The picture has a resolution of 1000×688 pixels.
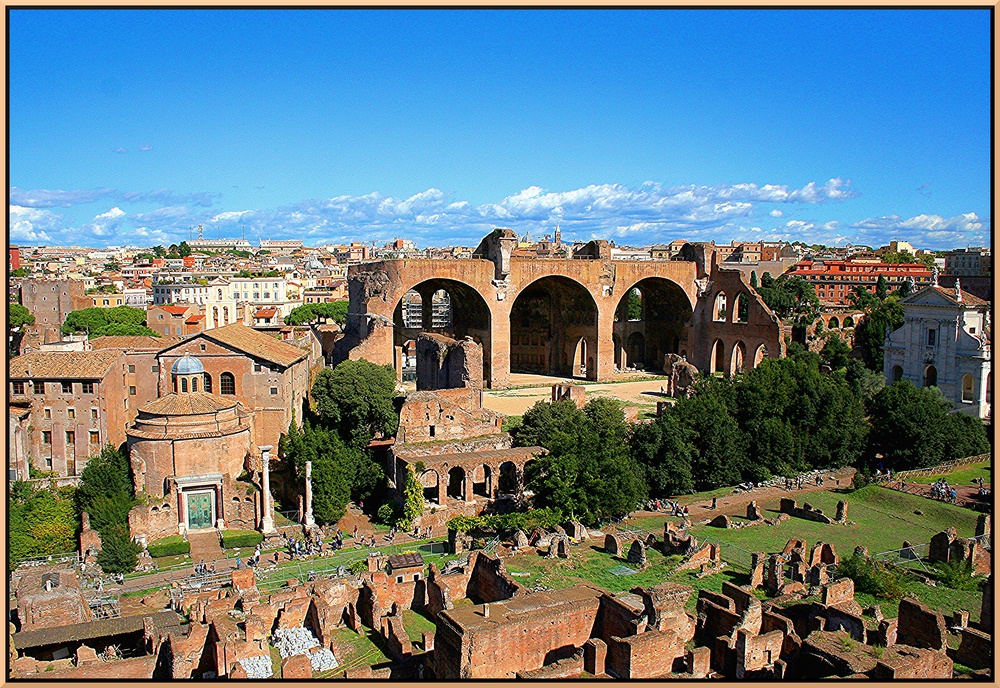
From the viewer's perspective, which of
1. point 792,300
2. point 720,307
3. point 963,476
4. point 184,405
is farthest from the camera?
point 792,300

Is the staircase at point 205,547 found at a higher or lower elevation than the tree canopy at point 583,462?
lower

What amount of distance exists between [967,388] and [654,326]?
20480 millimetres

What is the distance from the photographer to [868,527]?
22734mm

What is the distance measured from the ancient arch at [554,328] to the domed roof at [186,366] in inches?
936

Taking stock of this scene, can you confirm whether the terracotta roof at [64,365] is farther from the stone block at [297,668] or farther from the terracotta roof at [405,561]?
the stone block at [297,668]

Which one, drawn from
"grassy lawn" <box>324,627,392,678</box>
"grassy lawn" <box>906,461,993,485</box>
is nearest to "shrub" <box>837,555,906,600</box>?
"grassy lawn" <box>324,627,392,678</box>

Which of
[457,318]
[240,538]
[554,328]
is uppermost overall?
[457,318]

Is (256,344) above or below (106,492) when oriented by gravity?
above

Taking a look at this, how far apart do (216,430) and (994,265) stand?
21574 millimetres

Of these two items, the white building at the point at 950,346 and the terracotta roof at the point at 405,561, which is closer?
the terracotta roof at the point at 405,561

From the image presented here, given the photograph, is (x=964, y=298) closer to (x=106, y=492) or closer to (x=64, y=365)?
(x=106, y=492)

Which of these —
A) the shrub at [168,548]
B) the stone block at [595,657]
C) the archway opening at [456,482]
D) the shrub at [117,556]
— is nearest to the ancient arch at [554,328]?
the archway opening at [456,482]

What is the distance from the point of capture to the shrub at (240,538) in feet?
77.3

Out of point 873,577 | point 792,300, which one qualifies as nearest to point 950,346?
point 792,300
